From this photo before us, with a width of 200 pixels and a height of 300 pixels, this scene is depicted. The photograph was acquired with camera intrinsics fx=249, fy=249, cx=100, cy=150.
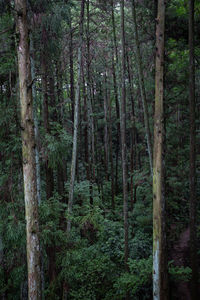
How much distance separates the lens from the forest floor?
9.27 m

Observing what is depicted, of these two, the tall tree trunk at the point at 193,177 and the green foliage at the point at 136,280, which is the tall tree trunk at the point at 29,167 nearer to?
the green foliage at the point at 136,280

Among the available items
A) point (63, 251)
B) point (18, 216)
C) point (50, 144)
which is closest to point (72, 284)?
point (63, 251)

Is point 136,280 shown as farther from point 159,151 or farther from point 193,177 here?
point 159,151

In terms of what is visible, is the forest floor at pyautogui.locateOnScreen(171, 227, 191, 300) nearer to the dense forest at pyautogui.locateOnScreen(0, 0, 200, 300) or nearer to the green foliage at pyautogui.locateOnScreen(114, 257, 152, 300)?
the dense forest at pyautogui.locateOnScreen(0, 0, 200, 300)

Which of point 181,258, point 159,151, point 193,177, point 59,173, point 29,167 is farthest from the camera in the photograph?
point 181,258

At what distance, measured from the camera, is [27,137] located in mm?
4680

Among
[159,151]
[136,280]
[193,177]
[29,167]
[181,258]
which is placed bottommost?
[181,258]

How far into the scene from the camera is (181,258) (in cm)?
1152

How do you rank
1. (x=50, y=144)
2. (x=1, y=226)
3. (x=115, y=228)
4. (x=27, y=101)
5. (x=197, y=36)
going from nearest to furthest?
(x=27, y=101) < (x=1, y=226) < (x=50, y=144) < (x=197, y=36) < (x=115, y=228)

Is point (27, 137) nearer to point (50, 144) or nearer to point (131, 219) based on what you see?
point (50, 144)

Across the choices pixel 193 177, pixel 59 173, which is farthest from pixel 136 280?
pixel 59 173

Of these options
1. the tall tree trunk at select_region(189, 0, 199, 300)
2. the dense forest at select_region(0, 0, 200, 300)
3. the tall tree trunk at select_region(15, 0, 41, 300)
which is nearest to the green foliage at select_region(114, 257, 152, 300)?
the dense forest at select_region(0, 0, 200, 300)

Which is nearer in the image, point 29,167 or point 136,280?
point 29,167

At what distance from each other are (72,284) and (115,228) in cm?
444
